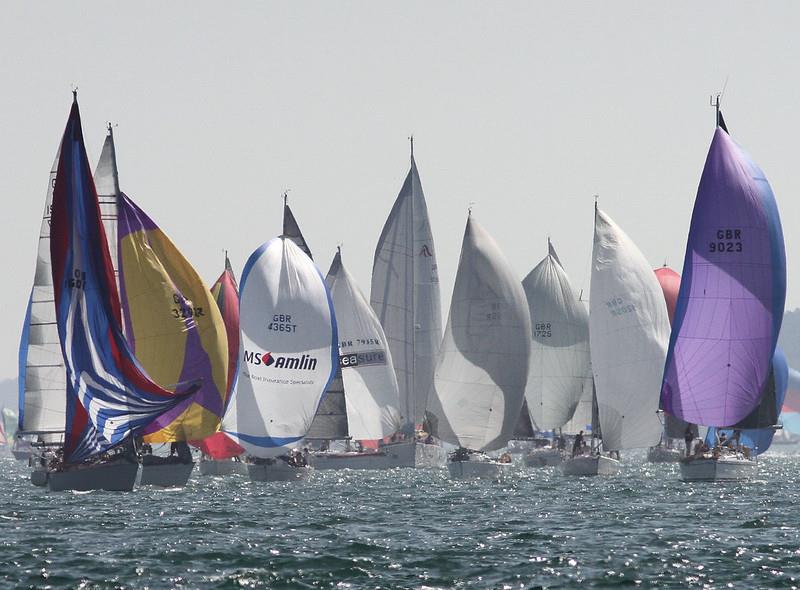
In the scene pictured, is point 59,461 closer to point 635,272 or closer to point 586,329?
point 635,272

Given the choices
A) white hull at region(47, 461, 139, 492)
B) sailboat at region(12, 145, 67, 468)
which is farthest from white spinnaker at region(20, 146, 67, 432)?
white hull at region(47, 461, 139, 492)

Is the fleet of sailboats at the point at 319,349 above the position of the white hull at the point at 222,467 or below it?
above

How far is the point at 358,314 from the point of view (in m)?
72.5

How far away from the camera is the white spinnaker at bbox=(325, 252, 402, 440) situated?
72125 millimetres

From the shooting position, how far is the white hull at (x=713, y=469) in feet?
180

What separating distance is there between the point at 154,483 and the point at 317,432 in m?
15.7

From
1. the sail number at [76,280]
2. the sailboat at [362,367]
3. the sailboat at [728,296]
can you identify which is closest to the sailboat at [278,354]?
the sailboat at [362,367]

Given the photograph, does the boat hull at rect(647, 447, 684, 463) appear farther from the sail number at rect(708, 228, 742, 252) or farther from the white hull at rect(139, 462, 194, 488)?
the white hull at rect(139, 462, 194, 488)

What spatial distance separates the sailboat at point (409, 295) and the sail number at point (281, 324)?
23.3 metres

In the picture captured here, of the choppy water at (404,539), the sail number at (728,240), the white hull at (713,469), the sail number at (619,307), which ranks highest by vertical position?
the sail number at (728,240)

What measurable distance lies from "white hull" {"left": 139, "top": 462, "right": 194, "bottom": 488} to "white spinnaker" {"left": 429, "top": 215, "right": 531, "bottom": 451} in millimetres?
14066

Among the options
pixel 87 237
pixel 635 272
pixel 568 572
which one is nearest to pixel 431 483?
A: pixel 635 272

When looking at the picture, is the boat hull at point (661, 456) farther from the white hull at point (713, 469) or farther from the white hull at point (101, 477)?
the white hull at point (101, 477)

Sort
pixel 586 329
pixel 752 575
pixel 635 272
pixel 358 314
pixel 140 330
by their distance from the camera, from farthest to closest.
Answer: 1. pixel 586 329
2. pixel 358 314
3. pixel 635 272
4. pixel 140 330
5. pixel 752 575
